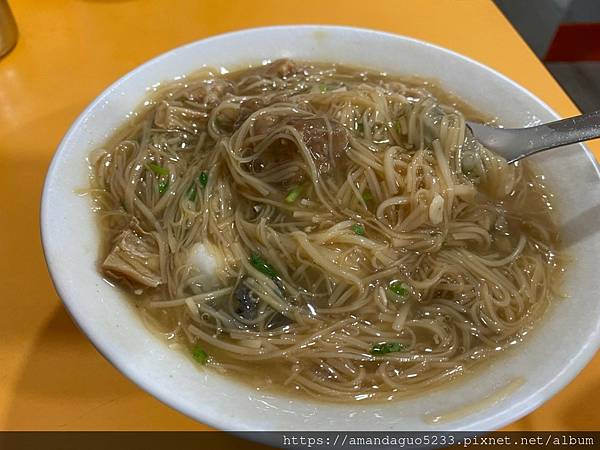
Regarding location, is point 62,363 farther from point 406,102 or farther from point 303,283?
point 406,102

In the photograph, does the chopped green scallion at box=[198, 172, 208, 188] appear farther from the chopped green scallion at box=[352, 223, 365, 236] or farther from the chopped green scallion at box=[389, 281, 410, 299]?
the chopped green scallion at box=[389, 281, 410, 299]

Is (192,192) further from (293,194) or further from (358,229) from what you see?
(358,229)

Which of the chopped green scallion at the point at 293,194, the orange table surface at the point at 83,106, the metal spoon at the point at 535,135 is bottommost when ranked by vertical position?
the orange table surface at the point at 83,106

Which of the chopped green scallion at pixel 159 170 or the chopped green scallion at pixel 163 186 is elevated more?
the chopped green scallion at pixel 159 170

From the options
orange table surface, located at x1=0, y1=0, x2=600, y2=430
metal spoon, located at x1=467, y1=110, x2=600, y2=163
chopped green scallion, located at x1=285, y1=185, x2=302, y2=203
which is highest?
metal spoon, located at x1=467, y1=110, x2=600, y2=163

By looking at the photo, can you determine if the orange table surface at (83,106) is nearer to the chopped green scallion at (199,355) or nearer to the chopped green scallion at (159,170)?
the chopped green scallion at (199,355)

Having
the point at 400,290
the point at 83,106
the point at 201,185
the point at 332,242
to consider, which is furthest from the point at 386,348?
the point at 83,106

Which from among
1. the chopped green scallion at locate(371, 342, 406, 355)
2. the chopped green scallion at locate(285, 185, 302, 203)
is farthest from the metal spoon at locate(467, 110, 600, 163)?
the chopped green scallion at locate(371, 342, 406, 355)

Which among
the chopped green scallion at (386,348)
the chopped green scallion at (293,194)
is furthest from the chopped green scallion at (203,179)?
the chopped green scallion at (386,348)
